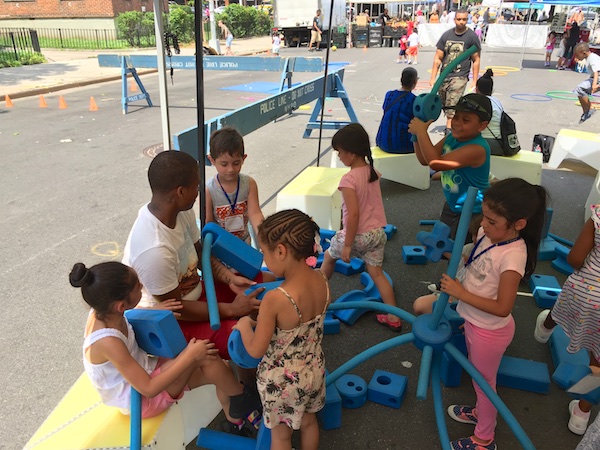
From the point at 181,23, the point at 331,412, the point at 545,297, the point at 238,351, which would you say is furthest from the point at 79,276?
the point at 181,23

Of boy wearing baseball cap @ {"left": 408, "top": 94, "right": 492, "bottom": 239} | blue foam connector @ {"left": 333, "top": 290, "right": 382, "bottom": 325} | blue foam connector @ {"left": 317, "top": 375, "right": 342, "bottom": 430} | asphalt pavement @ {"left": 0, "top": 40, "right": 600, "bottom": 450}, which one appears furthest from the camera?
blue foam connector @ {"left": 333, "top": 290, "right": 382, "bottom": 325}

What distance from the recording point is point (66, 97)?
39.3 feet

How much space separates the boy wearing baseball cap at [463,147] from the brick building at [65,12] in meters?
24.4

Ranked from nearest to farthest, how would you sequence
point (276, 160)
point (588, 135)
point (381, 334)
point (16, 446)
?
point (16, 446) < point (381, 334) < point (588, 135) < point (276, 160)

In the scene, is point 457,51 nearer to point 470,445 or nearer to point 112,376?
point 470,445

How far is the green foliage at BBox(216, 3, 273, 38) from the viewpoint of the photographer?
30516 mm

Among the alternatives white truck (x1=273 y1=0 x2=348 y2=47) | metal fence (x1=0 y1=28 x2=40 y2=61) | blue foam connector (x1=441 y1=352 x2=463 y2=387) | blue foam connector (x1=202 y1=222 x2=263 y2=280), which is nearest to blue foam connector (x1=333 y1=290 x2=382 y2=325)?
blue foam connector (x1=441 y1=352 x2=463 y2=387)

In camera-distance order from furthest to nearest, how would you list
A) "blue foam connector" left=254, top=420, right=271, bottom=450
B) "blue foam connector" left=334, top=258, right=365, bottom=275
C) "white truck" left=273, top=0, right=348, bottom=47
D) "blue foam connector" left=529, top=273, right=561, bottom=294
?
"white truck" left=273, top=0, right=348, bottom=47 < "blue foam connector" left=334, top=258, right=365, bottom=275 < "blue foam connector" left=529, top=273, right=561, bottom=294 < "blue foam connector" left=254, top=420, right=271, bottom=450

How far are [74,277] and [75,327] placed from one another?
69.3 inches

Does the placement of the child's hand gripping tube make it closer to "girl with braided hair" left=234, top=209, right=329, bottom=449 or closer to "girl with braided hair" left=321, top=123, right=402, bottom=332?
"girl with braided hair" left=321, top=123, right=402, bottom=332

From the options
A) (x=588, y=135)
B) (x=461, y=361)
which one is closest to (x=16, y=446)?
(x=461, y=361)

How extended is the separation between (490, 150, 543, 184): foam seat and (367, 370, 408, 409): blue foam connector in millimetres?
3293

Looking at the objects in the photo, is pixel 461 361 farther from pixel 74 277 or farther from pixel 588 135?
pixel 588 135

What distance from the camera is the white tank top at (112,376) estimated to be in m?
1.81
